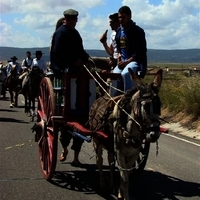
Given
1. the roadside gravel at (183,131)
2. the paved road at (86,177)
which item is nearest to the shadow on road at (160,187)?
the paved road at (86,177)

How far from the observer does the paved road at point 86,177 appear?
24.0 ft

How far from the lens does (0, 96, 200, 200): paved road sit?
7.30m

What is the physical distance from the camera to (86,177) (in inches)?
330

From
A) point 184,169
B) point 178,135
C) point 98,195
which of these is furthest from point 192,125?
point 98,195

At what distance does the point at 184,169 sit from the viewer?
30.0 ft

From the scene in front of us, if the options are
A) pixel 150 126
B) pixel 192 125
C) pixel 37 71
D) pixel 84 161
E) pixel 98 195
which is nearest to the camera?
pixel 150 126

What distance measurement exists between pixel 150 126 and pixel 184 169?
11.7 feet

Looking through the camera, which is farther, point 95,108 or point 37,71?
point 37,71

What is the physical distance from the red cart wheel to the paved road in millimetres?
301

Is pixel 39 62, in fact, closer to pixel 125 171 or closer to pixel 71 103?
pixel 71 103

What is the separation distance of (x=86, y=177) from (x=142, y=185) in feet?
3.51

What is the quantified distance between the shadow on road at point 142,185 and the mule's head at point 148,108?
1.59 metres

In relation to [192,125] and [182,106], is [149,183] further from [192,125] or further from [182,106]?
[182,106]

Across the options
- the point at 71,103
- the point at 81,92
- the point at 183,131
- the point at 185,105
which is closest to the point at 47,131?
the point at 71,103
